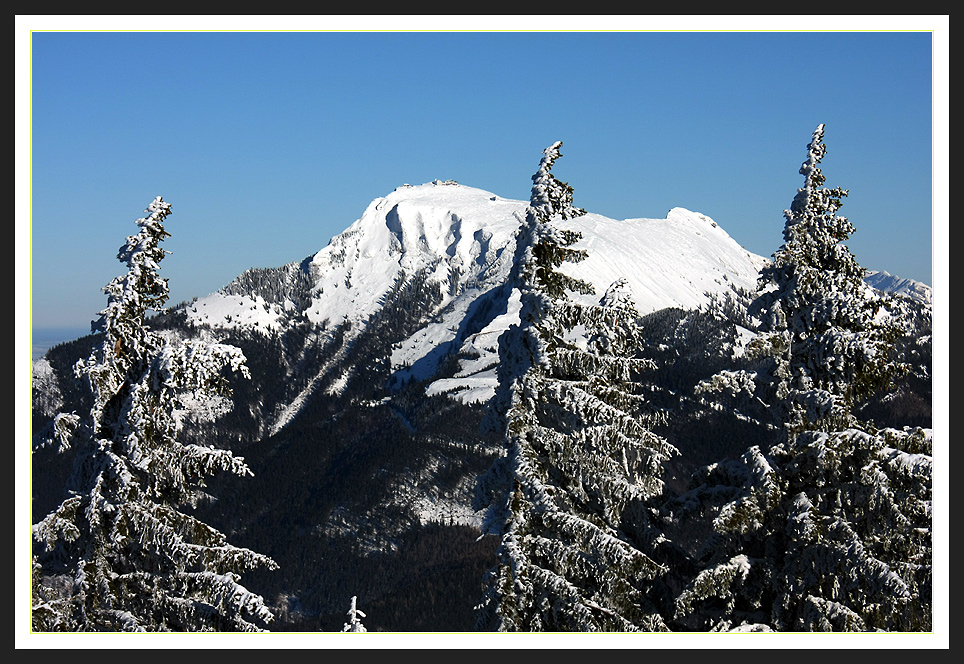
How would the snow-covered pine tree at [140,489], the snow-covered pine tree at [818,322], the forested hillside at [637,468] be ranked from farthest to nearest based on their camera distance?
the snow-covered pine tree at [818,322] → the forested hillside at [637,468] → the snow-covered pine tree at [140,489]

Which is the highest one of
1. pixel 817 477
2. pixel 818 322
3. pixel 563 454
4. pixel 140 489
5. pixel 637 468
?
pixel 818 322

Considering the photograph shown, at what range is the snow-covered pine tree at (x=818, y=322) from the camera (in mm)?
24812

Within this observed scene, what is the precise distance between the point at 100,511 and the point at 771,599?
16.9 meters

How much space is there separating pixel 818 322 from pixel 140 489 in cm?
1744

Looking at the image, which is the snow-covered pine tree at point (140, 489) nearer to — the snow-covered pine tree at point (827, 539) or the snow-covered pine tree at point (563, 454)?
the snow-covered pine tree at point (563, 454)

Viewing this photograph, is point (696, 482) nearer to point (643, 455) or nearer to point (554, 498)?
point (643, 455)

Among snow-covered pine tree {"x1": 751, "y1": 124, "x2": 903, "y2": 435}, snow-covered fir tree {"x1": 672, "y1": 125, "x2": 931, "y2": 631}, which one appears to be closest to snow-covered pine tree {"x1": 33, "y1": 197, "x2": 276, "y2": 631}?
snow-covered fir tree {"x1": 672, "y1": 125, "x2": 931, "y2": 631}

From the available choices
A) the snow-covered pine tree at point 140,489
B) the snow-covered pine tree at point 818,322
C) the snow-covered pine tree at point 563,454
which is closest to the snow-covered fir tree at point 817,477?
the snow-covered pine tree at point 818,322

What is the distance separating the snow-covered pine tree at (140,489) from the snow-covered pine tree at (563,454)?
647 centimetres

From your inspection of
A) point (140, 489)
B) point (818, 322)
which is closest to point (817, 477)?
point (818, 322)

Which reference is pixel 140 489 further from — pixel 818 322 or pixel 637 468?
pixel 818 322

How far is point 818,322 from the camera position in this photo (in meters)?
25.6
